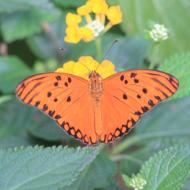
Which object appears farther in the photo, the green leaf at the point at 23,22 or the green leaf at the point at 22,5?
the green leaf at the point at 23,22

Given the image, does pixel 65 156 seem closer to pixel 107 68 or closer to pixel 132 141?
pixel 107 68

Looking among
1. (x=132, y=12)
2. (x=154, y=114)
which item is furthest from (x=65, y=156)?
(x=132, y=12)

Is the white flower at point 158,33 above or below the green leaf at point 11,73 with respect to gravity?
above

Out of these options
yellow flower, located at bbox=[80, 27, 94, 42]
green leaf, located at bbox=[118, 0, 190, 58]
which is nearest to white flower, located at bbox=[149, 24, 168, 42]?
yellow flower, located at bbox=[80, 27, 94, 42]

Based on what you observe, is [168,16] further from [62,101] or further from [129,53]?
[62,101]

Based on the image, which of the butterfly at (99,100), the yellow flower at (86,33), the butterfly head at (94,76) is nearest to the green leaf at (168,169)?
the butterfly at (99,100)

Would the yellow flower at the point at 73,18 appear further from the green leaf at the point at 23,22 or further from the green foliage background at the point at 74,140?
the green leaf at the point at 23,22
